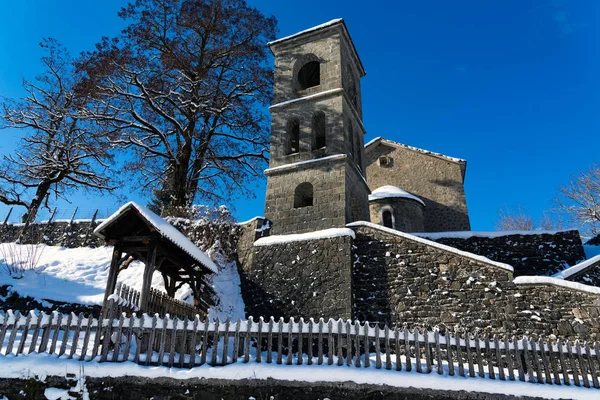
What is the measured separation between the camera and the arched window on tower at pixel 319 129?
52.9 feet

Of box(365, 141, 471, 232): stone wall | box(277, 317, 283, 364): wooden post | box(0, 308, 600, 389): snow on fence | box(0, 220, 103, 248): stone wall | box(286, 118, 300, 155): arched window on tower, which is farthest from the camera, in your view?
box(365, 141, 471, 232): stone wall

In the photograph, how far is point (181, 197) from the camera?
1739 centimetres

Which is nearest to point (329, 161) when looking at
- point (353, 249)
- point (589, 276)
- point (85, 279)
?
point (353, 249)

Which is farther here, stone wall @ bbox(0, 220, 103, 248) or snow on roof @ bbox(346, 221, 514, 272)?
stone wall @ bbox(0, 220, 103, 248)

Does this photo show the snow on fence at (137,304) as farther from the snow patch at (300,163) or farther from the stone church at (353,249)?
the snow patch at (300,163)

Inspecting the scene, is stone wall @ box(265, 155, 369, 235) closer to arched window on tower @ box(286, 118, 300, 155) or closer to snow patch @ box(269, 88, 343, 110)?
arched window on tower @ box(286, 118, 300, 155)

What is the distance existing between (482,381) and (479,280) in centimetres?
427

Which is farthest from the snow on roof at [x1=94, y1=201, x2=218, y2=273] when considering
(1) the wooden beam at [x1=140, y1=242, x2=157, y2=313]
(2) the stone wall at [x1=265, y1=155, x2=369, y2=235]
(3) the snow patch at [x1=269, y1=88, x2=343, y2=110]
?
(3) the snow patch at [x1=269, y1=88, x2=343, y2=110]

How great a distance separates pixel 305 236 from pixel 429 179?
1185 centimetres

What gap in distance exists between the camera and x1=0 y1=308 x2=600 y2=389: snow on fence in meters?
6.48

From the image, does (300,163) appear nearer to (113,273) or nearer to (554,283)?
(113,273)

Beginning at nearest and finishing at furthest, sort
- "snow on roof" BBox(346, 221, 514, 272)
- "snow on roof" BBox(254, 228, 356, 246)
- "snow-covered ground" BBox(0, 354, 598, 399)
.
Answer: "snow-covered ground" BBox(0, 354, 598, 399) → "snow on roof" BBox(346, 221, 514, 272) → "snow on roof" BBox(254, 228, 356, 246)

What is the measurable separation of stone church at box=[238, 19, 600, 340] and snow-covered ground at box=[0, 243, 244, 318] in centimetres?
59

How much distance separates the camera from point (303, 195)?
50.2ft
